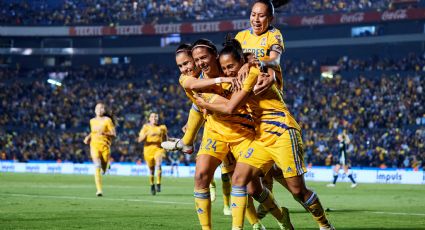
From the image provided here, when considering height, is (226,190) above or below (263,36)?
below

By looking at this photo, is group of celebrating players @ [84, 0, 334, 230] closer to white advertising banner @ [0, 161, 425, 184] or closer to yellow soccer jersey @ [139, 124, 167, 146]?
yellow soccer jersey @ [139, 124, 167, 146]

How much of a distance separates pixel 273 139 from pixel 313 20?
5829cm

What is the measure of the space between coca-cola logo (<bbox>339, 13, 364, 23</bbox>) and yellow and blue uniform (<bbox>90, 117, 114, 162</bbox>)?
42.1 m

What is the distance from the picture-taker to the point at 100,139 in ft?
82.6

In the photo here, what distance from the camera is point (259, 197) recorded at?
37.0 ft

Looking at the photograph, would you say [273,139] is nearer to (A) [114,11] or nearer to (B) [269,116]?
(B) [269,116]

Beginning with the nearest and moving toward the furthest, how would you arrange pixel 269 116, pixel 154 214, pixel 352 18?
pixel 269 116, pixel 154 214, pixel 352 18

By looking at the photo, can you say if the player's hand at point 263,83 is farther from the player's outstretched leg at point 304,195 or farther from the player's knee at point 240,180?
the player's outstretched leg at point 304,195

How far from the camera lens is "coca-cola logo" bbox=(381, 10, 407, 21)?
61688mm

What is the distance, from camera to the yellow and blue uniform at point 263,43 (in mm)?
10664

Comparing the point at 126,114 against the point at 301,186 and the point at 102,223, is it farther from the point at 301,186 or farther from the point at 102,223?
the point at 301,186

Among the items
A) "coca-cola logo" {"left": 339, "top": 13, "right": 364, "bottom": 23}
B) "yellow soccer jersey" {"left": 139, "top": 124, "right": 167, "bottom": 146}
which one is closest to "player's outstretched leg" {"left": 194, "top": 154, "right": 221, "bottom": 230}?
"yellow soccer jersey" {"left": 139, "top": 124, "right": 167, "bottom": 146}

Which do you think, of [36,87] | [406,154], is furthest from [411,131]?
[36,87]

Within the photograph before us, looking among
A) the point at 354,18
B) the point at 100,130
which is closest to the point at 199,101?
the point at 100,130
